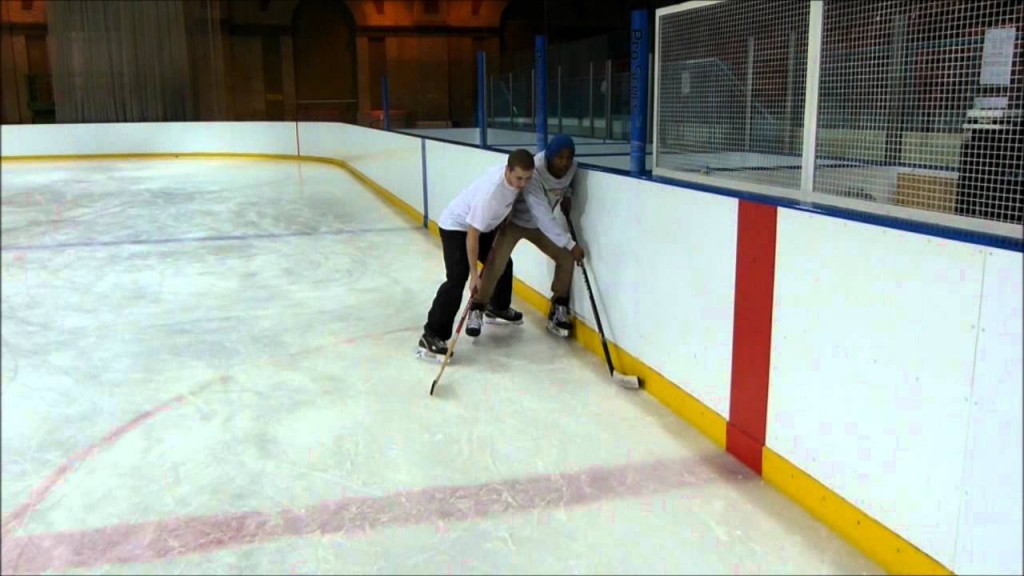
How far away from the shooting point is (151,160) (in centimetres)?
1688

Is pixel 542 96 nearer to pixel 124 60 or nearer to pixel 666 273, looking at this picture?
pixel 666 273

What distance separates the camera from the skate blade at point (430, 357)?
3.80 m

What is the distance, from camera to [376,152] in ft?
37.3

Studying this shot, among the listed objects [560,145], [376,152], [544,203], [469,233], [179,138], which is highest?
[179,138]

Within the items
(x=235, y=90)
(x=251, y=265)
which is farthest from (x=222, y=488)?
(x=235, y=90)

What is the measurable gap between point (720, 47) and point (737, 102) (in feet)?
0.73

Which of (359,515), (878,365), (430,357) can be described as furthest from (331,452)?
(878,365)

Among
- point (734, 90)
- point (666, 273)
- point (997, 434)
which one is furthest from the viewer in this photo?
point (666, 273)

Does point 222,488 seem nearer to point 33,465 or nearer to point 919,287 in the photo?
point 33,465

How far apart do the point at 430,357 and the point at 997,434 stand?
100 inches

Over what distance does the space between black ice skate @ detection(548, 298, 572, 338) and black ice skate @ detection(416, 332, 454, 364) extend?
62 centimetres

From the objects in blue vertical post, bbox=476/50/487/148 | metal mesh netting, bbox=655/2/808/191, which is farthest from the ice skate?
blue vertical post, bbox=476/50/487/148

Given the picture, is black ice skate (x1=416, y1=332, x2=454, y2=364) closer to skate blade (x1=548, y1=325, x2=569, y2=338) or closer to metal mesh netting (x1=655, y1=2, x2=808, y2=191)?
skate blade (x1=548, y1=325, x2=569, y2=338)

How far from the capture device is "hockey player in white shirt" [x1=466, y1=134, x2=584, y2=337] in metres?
3.74
